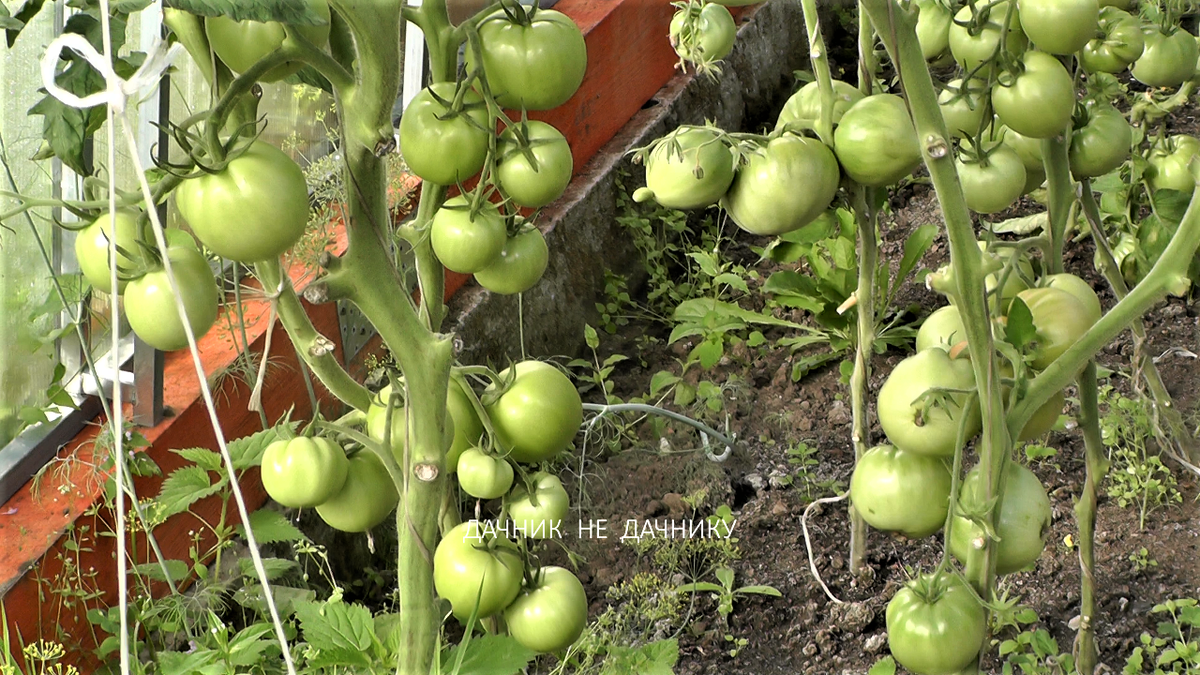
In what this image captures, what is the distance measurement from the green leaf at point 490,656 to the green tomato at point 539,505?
3.7 inches

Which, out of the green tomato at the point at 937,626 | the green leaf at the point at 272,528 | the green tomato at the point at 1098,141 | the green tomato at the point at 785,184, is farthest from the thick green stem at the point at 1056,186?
the green leaf at the point at 272,528

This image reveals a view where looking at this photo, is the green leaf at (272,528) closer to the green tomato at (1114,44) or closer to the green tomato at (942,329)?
the green tomato at (942,329)

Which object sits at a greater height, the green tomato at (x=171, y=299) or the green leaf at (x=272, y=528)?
the green tomato at (x=171, y=299)

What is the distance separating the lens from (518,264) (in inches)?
34.7

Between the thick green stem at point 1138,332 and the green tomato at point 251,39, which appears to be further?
the thick green stem at point 1138,332

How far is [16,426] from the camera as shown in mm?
1601

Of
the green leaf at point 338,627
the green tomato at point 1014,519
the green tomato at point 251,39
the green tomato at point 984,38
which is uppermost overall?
the green tomato at point 251,39

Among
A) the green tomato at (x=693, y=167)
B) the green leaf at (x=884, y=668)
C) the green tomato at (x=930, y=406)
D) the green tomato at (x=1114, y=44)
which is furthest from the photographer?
the green leaf at (x=884, y=668)

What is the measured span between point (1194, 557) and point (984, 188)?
3.22ft

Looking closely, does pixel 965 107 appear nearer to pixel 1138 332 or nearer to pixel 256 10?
pixel 1138 332

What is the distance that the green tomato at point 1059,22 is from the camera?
3.02 ft

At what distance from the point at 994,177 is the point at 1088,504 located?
0.42 metres

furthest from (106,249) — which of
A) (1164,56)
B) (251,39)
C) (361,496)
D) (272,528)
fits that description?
(1164,56)

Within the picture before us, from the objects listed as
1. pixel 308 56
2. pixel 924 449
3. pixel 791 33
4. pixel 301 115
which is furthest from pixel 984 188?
pixel 791 33
